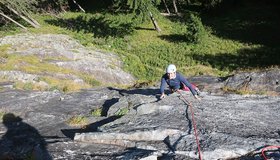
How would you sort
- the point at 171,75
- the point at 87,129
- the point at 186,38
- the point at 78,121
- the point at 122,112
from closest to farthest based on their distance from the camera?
1. the point at 87,129
2. the point at 122,112
3. the point at 171,75
4. the point at 78,121
5. the point at 186,38

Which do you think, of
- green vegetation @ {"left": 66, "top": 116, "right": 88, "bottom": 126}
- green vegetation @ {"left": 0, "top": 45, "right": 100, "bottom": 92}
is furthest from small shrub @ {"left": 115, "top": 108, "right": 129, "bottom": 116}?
green vegetation @ {"left": 0, "top": 45, "right": 100, "bottom": 92}

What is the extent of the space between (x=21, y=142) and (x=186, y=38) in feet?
98.3

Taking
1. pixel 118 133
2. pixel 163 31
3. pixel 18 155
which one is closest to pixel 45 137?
pixel 18 155

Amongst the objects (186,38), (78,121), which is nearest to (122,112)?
(78,121)

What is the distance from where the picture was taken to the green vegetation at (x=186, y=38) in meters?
33.5

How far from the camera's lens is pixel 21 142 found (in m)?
12.9

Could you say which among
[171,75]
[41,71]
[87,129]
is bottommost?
[87,129]

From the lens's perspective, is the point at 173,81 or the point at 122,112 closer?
the point at 122,112

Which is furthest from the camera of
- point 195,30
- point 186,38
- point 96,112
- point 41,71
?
point 186,38

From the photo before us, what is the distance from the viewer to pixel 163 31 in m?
43.3

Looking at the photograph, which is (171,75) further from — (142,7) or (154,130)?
(142,7)

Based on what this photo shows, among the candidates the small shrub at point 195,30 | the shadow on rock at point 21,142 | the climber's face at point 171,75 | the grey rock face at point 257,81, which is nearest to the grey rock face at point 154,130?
the shadow on rock at point 21,142

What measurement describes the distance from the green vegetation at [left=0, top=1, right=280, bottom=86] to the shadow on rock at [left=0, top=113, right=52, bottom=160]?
36.2 feet

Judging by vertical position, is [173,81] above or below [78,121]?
above
